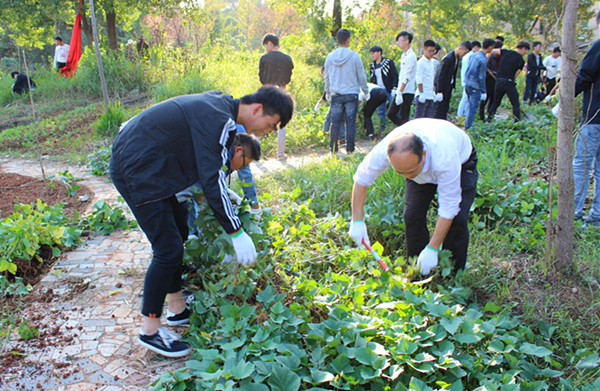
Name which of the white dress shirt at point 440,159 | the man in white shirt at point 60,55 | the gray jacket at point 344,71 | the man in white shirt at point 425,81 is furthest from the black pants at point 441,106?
the man in white shirt at point 60,55

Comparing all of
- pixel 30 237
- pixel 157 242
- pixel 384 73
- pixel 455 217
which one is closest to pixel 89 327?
pixel 157 242

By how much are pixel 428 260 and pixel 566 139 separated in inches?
46.2

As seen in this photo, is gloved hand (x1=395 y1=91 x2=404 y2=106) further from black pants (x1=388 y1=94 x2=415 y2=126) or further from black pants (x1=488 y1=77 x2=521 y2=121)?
black pants (x1=488 y1=77 x2=521 y2=121)

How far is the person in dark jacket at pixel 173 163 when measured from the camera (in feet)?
6.52

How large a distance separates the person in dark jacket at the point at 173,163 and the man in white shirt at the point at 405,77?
481cm

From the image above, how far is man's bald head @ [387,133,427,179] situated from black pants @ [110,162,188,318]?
1.25 metres

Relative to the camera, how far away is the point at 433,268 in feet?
8.61

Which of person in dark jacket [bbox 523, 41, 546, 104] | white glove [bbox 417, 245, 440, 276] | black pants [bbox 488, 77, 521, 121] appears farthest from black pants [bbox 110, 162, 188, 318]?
person in dark jacket [bbox 523, 41, 546, 104]

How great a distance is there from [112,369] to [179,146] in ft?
4.02

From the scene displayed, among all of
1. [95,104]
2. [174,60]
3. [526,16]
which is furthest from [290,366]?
[526,16]

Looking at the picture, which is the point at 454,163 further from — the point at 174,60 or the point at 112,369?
the point at 174,60

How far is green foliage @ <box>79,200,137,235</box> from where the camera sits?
374cm

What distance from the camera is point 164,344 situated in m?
2.22

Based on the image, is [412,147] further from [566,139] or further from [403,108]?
[403,108]
